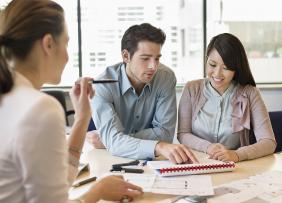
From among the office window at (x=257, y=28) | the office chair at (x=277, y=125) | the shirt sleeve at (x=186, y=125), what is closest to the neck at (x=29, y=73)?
the shirt sleeve at (x=186, y=125)

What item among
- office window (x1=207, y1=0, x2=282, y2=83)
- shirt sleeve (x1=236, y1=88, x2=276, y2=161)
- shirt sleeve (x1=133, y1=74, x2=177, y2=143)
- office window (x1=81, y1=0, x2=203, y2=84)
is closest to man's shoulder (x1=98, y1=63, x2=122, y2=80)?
shirt sleeve (x1=133, y1=74, x2=177, y2=143)

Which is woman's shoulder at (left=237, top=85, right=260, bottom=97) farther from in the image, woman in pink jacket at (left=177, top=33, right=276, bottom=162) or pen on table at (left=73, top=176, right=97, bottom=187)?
pen on table at (left=73, top=176, right=97, bottom=187)

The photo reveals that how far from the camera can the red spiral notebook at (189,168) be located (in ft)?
4.68

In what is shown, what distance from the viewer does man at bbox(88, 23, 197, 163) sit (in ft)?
6.12

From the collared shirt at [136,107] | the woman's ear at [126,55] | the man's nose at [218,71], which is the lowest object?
the collared shirt at [136,107]

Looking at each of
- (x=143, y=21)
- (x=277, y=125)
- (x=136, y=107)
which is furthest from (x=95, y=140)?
(x=143, y=21)

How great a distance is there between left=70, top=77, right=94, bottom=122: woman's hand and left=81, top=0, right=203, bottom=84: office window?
3.20 meters

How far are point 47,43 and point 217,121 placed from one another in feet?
4.37

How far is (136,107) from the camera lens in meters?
2.02

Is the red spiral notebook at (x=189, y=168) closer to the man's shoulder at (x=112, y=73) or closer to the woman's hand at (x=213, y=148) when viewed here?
the woman's hand at (x=213, y=148)

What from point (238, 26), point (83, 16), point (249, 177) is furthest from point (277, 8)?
point (249, 177)

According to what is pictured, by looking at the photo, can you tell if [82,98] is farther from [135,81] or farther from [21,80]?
[135,81]

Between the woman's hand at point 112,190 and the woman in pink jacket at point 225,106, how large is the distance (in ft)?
2.33

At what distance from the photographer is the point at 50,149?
2.49ft
